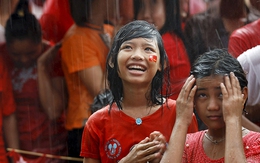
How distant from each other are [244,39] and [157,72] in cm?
49

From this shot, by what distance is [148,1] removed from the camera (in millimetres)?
3473

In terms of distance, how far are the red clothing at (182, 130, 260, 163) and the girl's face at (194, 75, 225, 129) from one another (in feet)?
0.32

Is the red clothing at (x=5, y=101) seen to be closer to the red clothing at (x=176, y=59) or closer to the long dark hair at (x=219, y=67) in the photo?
the red clothing at (x=176, y=59)

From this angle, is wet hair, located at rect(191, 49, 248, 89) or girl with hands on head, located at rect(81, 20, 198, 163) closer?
wet hair, located at rect(191, 49, 248, 89)

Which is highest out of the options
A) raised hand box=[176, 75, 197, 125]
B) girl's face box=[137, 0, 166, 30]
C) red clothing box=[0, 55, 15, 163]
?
girl's face box=[137, 0, 166, 30]

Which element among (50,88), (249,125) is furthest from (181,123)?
(50,88)

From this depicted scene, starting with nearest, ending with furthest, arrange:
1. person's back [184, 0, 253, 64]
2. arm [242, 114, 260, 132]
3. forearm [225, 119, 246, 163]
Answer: forearm [225, 119, 246, 163]
arm [242, 114, 260, 132]
person's back [184, 0, 253, 64]

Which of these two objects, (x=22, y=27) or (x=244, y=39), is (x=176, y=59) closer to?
(x=244, y=39)

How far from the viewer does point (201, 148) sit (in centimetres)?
269

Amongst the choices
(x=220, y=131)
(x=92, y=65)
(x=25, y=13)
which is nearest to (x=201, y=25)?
(x=92, y=65)

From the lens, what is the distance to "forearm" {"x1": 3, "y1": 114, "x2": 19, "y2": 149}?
12.8 feet

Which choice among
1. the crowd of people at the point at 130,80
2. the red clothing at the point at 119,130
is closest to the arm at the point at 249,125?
the crowd of people at the point at 130,80

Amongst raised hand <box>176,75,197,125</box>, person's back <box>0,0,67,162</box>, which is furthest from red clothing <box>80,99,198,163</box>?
person's back <box>0,0,67,162</box>

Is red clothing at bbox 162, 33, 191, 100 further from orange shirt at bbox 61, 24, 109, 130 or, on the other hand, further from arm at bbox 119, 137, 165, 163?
orange shirt at bbox 61, 24, 109, 130
